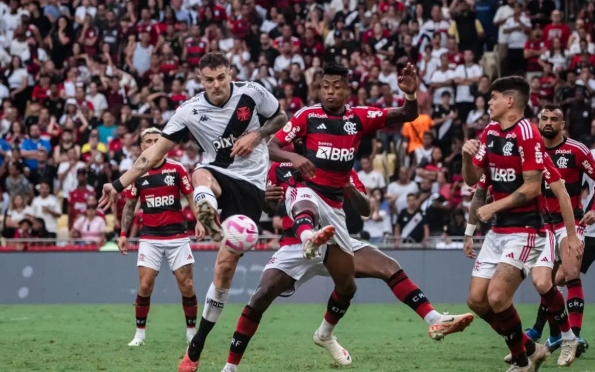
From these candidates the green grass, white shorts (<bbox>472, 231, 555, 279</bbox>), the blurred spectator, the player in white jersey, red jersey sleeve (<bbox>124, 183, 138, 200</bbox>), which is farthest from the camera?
the blurred spectator

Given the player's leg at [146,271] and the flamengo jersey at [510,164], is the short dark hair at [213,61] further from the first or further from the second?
the player's leg at [146,271]

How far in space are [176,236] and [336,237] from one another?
14.3 ft

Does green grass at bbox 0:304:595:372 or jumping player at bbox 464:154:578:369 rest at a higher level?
jumping player at bbox 464:154:578:369

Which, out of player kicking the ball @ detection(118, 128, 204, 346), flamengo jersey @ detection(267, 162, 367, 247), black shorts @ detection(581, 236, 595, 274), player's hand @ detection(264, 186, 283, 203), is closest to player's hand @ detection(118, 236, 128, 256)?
player kicking the ball @ detection(118, 128, 204, 346)

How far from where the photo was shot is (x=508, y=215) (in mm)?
9195

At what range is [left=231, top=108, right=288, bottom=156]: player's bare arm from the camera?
31.1ft

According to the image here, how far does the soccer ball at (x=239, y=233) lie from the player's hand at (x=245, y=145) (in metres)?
0.67

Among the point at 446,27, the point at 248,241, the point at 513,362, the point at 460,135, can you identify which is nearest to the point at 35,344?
the point at 248,241

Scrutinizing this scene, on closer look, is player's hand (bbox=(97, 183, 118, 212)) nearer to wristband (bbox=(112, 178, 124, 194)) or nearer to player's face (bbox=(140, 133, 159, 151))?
wristband (bbox=(112, 178, 124, 194))

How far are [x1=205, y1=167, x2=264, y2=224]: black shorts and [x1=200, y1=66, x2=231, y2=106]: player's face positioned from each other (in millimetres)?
646

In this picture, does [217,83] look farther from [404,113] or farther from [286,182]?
[286,182]

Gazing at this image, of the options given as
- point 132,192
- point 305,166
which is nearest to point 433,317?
point 305,166

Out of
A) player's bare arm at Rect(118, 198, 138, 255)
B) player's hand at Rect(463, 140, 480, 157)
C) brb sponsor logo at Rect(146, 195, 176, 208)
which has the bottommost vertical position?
player's bare arm at Rect(118, 198, 138, 255)

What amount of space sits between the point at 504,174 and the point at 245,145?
2.27 m
